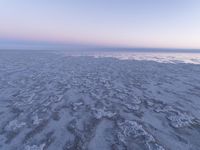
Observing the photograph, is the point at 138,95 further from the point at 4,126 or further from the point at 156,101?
the point at 4,126

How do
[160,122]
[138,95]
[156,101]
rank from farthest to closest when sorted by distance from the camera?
[138,95] < [156,101] < [160,122]

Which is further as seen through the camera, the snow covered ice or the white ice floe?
the snow covered ice

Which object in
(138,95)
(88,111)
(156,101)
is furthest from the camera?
(138,95)

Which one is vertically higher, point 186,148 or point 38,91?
point 186,148

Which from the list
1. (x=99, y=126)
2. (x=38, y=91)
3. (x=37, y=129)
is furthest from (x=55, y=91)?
(x=99, y=126)

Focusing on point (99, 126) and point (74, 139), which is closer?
point (74, 139)

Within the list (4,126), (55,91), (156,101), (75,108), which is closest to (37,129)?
(4,126)

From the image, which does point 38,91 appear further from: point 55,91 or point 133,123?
point 133,123

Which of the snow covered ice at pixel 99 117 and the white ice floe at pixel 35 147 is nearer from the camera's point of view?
the white ice floe at pixel 35 147

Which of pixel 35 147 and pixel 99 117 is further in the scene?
pixel 99 117
